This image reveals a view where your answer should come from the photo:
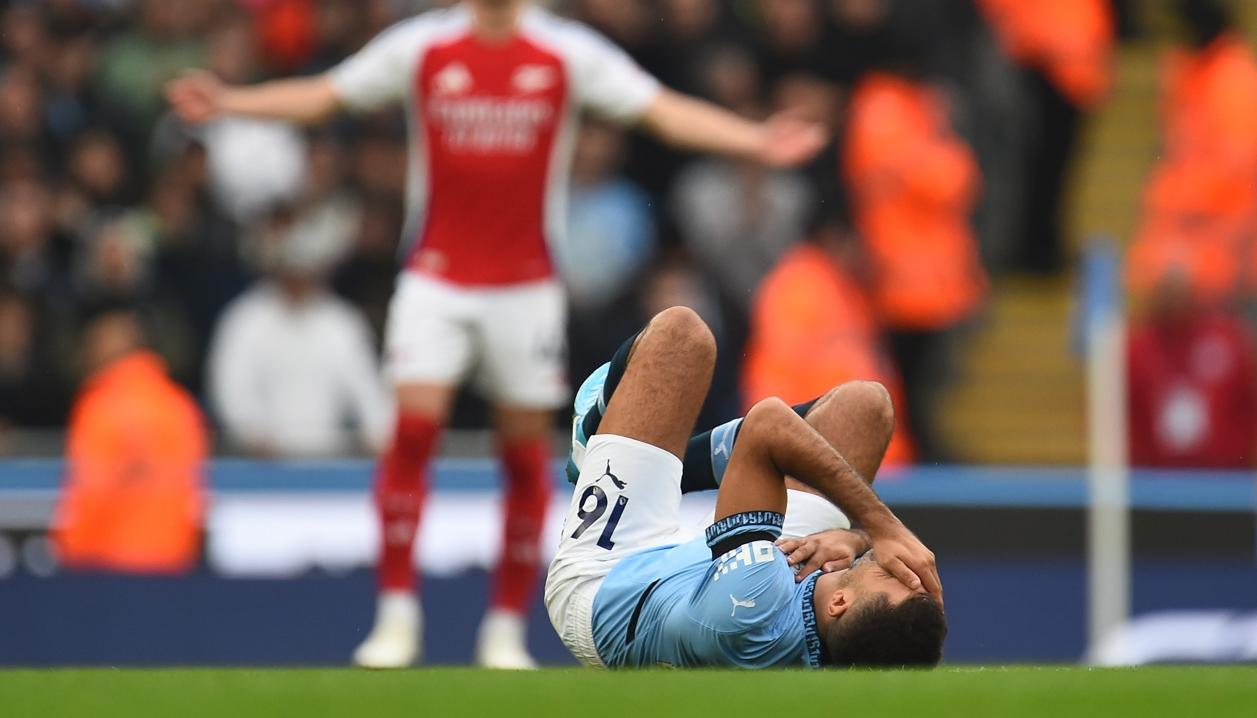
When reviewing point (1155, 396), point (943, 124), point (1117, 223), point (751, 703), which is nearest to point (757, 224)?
point (943, 124)

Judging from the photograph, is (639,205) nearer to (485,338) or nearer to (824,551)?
(485,338)

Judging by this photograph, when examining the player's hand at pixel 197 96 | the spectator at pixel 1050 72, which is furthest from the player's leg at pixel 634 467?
the spectator at pixel 1050 72

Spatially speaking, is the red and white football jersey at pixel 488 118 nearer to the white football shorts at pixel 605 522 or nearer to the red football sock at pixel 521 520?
the red football sock at pixel 521 520

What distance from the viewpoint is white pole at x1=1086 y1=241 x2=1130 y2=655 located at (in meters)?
11.3

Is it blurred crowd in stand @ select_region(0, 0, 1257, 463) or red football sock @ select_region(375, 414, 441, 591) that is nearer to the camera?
red football sock @ select_region(375, 414, 441, 591)

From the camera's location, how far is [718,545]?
599cm

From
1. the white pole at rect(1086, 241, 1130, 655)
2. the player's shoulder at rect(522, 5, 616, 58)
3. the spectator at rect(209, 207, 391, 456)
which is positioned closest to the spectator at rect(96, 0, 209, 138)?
the spectator at rect(209, 207, 391, 456)

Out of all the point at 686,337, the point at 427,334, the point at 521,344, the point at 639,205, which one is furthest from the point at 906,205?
the point at 686,337

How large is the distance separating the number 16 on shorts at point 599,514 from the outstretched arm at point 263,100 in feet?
10.1

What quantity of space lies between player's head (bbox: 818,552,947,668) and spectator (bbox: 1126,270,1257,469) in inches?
263

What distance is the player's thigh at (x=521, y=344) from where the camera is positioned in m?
8.88

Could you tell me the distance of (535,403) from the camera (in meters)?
8.97

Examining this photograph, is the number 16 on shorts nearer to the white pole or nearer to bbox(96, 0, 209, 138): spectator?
the white pole

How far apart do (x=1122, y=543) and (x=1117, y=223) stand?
511cm
